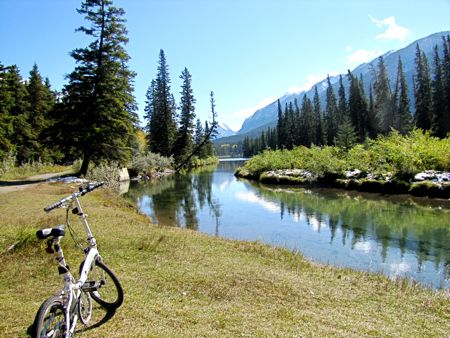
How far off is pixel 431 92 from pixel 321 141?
27757 mm

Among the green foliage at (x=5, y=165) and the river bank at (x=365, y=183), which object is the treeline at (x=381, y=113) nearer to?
the river bank at (x=365, y=183)

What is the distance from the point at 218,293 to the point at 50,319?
11.0 ft

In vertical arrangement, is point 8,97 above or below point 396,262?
above

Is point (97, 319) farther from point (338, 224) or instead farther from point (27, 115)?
point (27, 115)

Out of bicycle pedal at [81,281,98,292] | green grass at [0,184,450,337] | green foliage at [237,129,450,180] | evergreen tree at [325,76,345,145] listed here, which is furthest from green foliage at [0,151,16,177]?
evergreen tree at [325,76,345,145]

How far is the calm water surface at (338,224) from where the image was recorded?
11.4 m

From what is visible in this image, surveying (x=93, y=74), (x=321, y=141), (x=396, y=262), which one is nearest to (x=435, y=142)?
(x=396, y=262)

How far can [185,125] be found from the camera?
66.9m

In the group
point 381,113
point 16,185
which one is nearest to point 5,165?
point 16,185

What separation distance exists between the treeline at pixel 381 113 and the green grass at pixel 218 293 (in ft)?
132

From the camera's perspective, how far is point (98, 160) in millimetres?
27766

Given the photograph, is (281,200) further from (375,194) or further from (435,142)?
(435,142)

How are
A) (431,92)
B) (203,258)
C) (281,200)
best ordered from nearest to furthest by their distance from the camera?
(203,258) < (281,200) < (431,92)

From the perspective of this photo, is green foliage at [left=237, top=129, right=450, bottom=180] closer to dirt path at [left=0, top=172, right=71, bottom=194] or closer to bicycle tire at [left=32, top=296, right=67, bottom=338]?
dirt path at [left=0, top=172, right=71, bottom=194]
